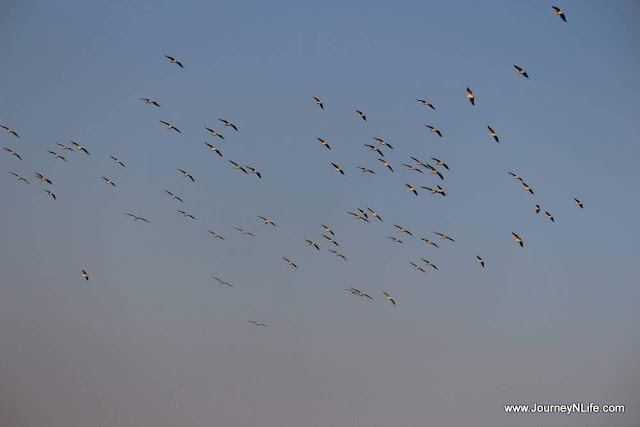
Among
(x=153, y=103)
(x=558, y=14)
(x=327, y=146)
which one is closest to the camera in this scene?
(x=558, y=14)

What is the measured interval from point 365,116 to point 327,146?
9419 mm

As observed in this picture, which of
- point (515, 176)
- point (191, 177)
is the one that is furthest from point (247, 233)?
point (515, 176)

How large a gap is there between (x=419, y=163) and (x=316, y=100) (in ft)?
58.4

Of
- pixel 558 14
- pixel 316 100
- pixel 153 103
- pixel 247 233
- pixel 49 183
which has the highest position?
pixel 558 14

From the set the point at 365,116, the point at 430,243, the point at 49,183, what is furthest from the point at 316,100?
the point at 49,183

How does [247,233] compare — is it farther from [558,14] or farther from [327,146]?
[558,14]

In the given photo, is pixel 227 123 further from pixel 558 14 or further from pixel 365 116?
pixel 558 14

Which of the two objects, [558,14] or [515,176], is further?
[515,176]

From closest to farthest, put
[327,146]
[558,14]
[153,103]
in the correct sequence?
1. [558,14]
2. [153,103]
3. [327,146]

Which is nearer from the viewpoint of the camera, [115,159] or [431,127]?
[431,127]

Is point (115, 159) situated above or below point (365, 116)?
below

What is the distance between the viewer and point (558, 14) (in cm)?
11388

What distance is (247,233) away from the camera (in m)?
138

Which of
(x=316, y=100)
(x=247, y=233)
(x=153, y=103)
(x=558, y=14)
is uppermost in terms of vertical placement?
(x=558, y=14)
